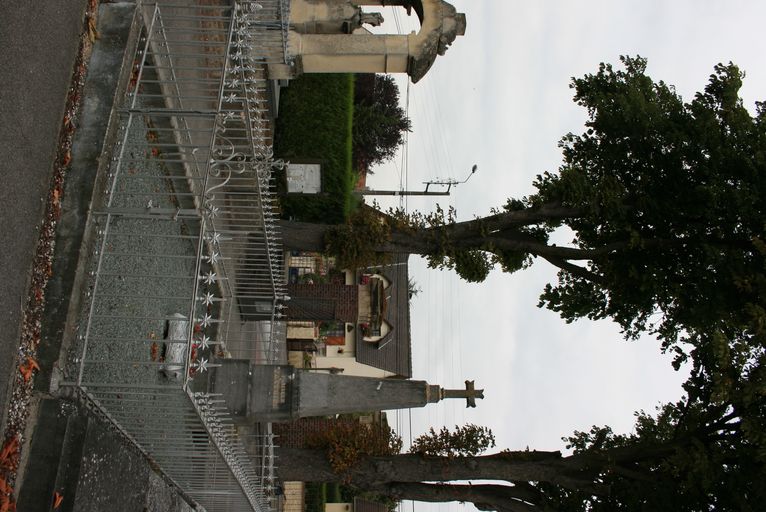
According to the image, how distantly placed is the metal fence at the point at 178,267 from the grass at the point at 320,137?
18.2 feet

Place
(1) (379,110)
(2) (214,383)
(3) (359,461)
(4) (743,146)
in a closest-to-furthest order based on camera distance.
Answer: (2) (214,383), (4) (743,146), (3) (359,461), (1) (379,110)


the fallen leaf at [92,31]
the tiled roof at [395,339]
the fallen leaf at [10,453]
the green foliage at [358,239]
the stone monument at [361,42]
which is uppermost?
the stone monument at [361,42]

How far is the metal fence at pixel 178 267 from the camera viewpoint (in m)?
6.03

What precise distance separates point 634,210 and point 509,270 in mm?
2280

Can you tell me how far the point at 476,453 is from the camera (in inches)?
425

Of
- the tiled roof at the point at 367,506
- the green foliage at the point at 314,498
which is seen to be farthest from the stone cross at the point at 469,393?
the tiled roof at the point at 367,506

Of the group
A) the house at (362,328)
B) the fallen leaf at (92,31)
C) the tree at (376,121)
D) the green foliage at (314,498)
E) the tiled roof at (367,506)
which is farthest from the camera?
the tiled roof at (367,506)

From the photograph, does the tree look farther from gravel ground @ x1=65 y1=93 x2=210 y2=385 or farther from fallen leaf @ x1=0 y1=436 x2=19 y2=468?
fallen leaf @ x1=0 y1=436 x2=19 y2=468

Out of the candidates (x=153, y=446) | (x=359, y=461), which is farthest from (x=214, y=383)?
(x=359, y=461)

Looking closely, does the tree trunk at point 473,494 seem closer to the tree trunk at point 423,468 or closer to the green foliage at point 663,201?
the tree trunk at point 423,468

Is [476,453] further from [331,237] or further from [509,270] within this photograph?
[331,237]

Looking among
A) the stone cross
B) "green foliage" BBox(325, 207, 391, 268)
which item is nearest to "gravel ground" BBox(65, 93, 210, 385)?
"green foliage" BBox(325, 207, 391, 268)

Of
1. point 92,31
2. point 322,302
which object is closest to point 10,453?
point 92,31

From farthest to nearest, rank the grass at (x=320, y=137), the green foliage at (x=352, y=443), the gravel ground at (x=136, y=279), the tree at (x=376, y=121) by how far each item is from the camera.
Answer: the tree at (x=376, y=121) → the grass at (x=320, y=137) → the green foliage at (x=352, y=443) → the gravel ground at (x=136, y=279)
